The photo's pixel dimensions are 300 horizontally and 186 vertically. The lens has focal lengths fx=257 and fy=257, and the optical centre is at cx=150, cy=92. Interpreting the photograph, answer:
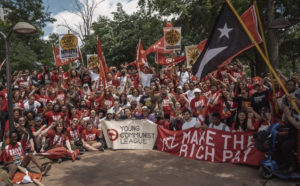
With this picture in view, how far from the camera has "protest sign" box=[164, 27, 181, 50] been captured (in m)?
11.7

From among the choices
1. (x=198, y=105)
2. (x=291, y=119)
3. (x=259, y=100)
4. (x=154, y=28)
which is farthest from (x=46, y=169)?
(x=154, y=28)

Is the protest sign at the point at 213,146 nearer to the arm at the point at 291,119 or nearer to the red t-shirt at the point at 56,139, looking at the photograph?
the arm at the point at 291,119

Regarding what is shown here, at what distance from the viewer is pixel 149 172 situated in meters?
6.40

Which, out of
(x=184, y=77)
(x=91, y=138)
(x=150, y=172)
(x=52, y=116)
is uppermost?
(x=184, y=77)

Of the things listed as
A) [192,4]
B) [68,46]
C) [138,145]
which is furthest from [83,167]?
[192,4]

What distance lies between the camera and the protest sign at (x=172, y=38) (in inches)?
459

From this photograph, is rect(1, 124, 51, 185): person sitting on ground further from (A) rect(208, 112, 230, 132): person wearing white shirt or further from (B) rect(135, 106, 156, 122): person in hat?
(A) rect(208, 112, 230, 132): person wearing white shirt

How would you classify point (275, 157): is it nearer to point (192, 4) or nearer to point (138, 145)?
point (138, 145)

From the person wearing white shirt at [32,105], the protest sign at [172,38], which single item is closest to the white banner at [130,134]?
the person wearing white shirt at [32,105]

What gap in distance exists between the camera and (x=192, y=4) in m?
18.0

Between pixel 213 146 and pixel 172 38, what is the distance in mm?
6092

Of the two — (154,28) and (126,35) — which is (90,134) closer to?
(154,28)

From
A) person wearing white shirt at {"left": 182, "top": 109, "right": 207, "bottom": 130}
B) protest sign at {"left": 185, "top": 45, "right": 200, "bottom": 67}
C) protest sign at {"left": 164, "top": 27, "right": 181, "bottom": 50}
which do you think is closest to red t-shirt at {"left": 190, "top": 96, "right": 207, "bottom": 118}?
person wearing white shirt at {"left": 182, "top": 109, "right": 207, "bottom": 130}

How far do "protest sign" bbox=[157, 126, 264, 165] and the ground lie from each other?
226 millimetres
